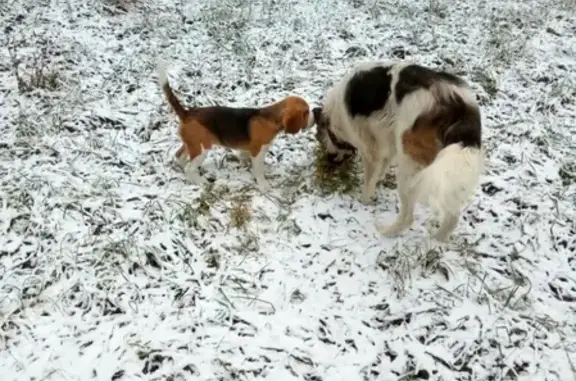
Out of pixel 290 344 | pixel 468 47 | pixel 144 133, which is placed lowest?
pixel 290 344

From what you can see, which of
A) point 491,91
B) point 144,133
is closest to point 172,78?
point 144,133

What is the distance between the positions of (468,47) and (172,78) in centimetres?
370

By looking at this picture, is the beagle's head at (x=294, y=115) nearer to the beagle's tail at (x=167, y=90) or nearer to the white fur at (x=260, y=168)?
the white fur at (x=260, y=168)

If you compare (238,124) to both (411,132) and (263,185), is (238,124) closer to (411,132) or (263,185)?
(263,185)

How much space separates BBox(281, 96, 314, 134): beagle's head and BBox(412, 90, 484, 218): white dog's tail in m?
1.03

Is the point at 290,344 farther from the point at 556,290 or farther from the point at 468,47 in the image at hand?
the point at 468,47

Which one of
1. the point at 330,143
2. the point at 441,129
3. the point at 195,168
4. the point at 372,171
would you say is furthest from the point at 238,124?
the point at 441,129

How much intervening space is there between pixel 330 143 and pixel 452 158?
152 cm

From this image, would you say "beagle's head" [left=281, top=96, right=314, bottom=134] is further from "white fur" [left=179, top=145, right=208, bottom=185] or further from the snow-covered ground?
"white fur" [left=179, top=145, right=208, bottom=185]

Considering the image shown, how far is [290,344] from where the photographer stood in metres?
3.40

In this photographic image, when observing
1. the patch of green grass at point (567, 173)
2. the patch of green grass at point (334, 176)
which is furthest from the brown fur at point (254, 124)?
the patch of green grass at point (567, 173)

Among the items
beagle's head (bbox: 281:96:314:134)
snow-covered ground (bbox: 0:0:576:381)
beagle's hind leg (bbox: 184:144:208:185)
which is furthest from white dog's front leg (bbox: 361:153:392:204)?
beagle's hind leg (bbox: 184:144:208:185)

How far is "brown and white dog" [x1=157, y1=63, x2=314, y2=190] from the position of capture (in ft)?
14.5

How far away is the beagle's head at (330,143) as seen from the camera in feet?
15.2
